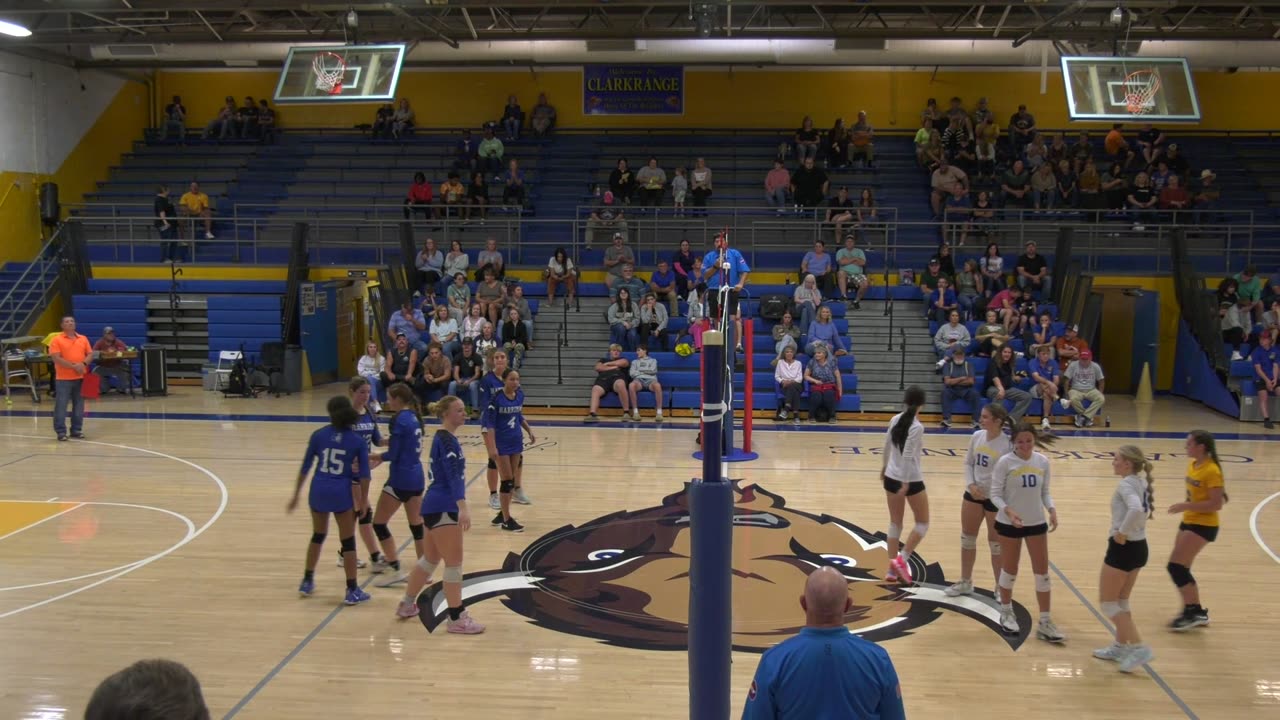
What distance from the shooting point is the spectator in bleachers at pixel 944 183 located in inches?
848

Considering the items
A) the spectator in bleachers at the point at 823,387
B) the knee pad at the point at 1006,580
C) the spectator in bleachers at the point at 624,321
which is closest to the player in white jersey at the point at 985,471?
the knee pad at the point at 1006,580

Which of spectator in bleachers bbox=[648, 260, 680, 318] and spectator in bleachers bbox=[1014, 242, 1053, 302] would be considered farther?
spectator in bleachers bbox=[1014, 242, 1053, 302]

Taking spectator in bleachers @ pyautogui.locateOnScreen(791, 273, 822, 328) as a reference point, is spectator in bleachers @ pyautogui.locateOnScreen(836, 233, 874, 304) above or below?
above

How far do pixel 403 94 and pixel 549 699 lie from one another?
75.1 feet

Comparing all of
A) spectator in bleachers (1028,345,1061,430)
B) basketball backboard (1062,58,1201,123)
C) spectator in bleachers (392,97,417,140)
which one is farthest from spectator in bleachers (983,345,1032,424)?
spectator in bleachers (392,97,417,140)

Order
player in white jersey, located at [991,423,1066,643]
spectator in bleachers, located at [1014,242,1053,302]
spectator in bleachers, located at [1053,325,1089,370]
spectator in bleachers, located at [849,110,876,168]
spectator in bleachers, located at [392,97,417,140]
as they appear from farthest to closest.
A: spectator in bleachers, located at [392,97,417,140]
spectator in bleachers, located at [849,110,876,168]
spectator in bleachers, located at [1014,242,1053,302]
spectator in bleachers, located at [1053,325,1089,370]
player in white jersey, located at [991,423,1066,643]

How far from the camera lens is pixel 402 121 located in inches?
1000

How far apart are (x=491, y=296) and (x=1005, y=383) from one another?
9.25 meters

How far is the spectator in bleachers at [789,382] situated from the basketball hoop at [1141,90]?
6.08 metres

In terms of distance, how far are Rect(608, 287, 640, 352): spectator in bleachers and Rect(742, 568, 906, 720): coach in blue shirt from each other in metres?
14.4

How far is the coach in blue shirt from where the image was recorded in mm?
3301

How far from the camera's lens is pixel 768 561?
9.05 metres

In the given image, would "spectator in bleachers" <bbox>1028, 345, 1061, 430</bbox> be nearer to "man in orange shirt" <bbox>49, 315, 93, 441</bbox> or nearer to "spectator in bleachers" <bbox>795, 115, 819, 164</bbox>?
"spectator in bleachers" <bbox>795, 115, 819, 164</bbox>

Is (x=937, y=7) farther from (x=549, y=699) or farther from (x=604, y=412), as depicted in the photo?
(x=549, y=699)
